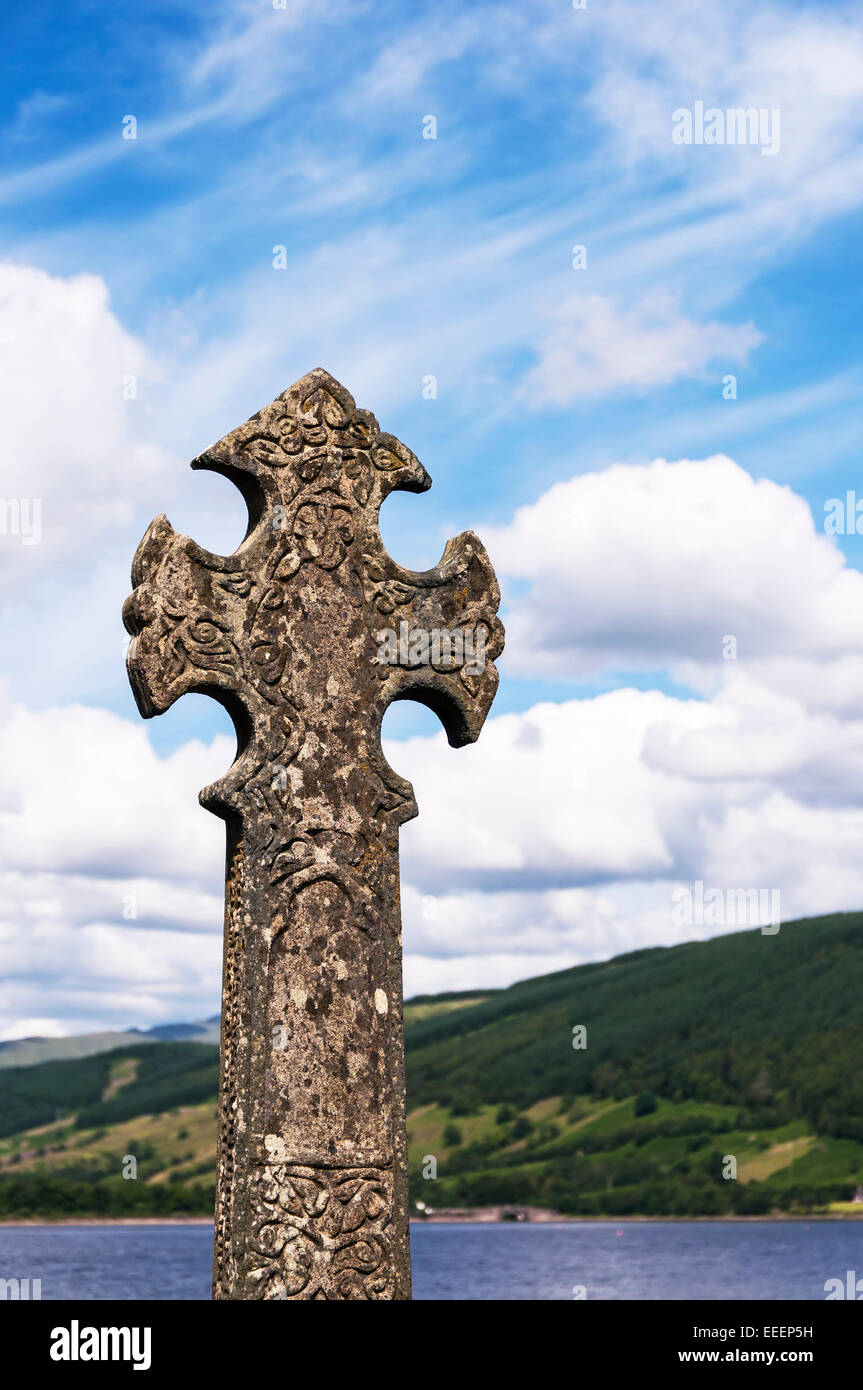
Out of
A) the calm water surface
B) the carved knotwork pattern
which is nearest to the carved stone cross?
the carved knotwork pattern

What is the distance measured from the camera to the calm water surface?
11181 cm

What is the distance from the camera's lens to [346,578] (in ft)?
25.6

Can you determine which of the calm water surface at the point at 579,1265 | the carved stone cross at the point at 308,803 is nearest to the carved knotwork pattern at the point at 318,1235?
the carved stone cross at the point at 308,803

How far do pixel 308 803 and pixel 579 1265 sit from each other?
475 feet

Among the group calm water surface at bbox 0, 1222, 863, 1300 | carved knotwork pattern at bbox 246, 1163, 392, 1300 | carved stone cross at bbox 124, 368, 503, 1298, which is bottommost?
calm water surface at bbox 0, 1222, 863, 1300

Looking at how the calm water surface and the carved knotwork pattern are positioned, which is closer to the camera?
the carved knotwork pattern

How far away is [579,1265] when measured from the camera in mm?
142750

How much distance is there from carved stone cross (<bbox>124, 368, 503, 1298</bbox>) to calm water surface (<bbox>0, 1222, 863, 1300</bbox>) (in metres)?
83.4

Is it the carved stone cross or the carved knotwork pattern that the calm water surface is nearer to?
the carved knotwork pattern

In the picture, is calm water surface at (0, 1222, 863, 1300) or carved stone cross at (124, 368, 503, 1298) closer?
carved stone cross at (124, 368, 503, 1298)

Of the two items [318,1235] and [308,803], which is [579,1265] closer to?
[318,1235]

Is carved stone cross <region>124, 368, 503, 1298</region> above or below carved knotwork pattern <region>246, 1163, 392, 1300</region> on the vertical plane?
above
